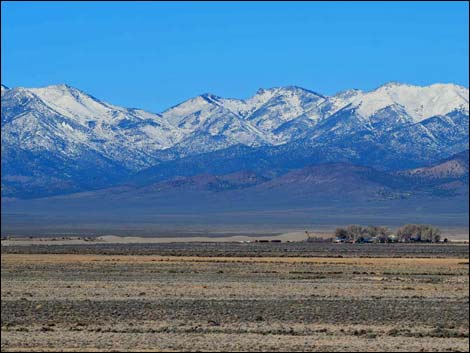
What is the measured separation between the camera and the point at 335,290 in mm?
41938

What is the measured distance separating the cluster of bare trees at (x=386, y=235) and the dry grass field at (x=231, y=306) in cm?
4717

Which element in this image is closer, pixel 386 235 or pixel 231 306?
pixel 231 306

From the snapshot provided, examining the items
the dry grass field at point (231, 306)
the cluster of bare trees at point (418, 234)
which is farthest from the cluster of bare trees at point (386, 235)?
the dry grass field at point (231, 306)

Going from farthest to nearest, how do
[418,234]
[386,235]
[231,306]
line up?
[418,234], [386,235], [231,306]

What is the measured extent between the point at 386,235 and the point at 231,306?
76504 mm

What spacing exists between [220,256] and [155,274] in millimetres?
20701

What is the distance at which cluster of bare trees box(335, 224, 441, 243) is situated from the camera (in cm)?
10825

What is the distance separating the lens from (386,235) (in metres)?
110

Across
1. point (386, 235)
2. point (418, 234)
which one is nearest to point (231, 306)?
point (386, 235)

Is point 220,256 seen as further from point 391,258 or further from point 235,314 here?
point 235,314

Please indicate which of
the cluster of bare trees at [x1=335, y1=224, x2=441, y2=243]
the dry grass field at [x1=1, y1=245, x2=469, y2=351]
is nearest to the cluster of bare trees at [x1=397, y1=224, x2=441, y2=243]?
the cluster of bare trees at [x1=335, y1=224, x2=441, y2=243]

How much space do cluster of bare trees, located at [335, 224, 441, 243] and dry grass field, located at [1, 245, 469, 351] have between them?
47.2m

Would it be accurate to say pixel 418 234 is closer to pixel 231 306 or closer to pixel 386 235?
pixel 386 235

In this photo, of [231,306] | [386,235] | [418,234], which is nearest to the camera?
[231,306]
